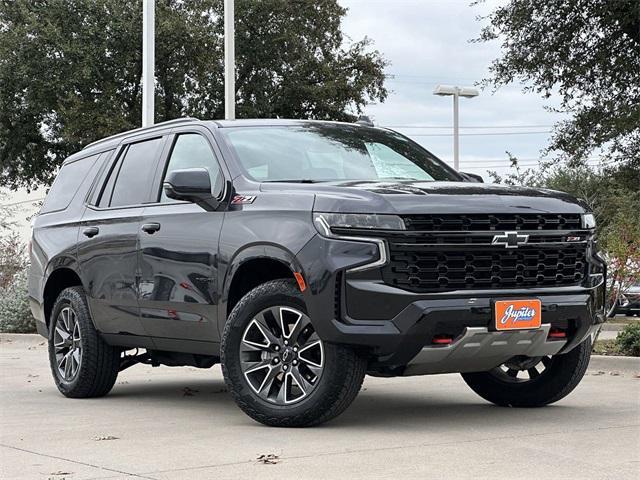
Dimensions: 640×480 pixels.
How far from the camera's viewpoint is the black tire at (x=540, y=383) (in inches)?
314

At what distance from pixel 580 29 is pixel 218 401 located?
41.6ft

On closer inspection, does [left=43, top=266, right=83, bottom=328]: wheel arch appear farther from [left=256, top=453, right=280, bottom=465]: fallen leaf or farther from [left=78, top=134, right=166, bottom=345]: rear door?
[left=256, top=453, right=280, bottom=465]: fallen leaf

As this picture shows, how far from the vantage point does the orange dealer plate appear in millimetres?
6816

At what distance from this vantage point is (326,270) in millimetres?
6703

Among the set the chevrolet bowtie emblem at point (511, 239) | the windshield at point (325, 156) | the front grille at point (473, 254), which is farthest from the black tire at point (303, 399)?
the chevrolet bowtie emblem at point (511, 239)

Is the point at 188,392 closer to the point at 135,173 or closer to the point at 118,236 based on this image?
the point at 118,236

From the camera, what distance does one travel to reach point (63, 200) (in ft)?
33.1

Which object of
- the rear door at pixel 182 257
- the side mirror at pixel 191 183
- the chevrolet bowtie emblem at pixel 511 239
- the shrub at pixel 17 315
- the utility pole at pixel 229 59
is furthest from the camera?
the shrub at pixel 17 315

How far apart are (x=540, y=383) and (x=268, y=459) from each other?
2921 mm

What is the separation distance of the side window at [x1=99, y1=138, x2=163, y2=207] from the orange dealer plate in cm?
316

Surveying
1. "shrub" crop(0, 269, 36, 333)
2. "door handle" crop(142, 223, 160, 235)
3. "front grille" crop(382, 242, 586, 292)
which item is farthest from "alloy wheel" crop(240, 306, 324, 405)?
"shrub" crop(0, 269, 36, 333)

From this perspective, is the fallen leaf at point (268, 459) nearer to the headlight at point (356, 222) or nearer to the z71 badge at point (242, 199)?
the headlight at point (356, 222)

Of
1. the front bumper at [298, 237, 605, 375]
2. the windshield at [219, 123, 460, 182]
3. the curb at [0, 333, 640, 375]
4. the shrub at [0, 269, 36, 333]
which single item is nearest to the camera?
the front bumper at [298, 237, 605, 375]

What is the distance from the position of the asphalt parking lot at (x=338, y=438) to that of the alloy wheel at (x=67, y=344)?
26 cm
